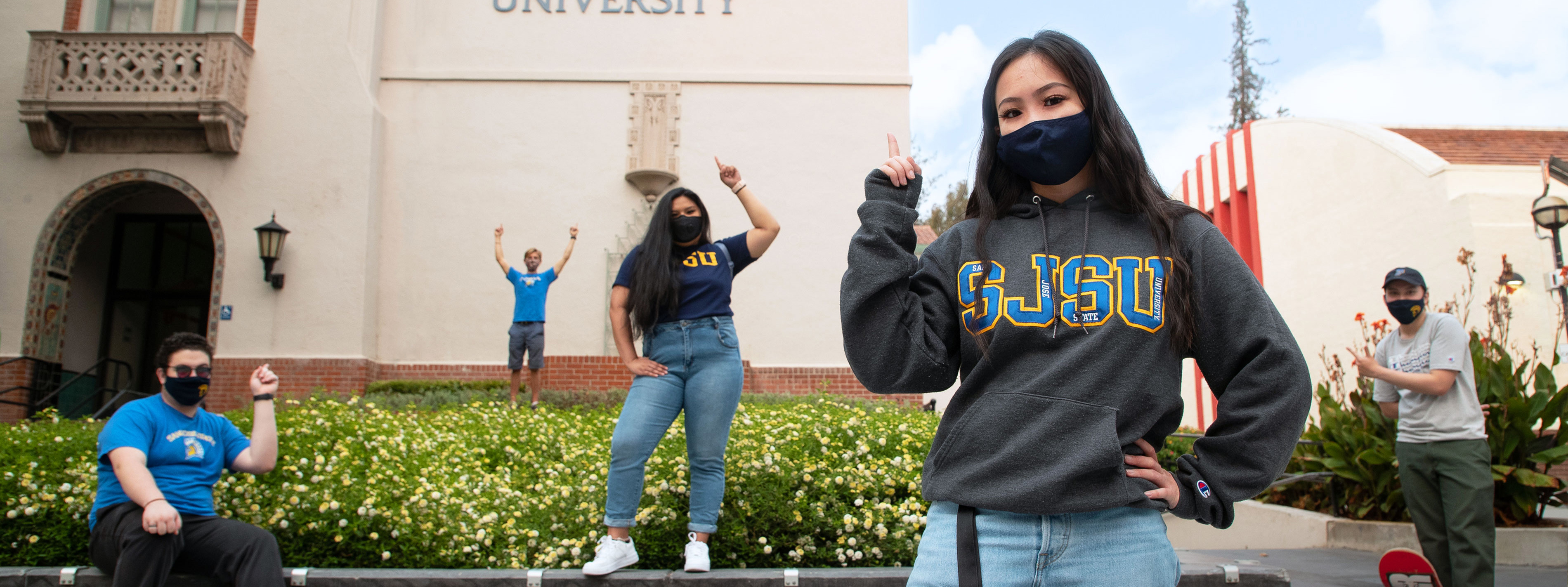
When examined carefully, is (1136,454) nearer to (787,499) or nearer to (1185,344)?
(1185,344)

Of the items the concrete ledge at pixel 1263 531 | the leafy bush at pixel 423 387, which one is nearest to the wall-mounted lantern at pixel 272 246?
the leafy bush at pixel 423 387

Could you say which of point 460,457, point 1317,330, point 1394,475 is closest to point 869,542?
point 460,457

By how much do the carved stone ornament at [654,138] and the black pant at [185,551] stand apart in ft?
33.5

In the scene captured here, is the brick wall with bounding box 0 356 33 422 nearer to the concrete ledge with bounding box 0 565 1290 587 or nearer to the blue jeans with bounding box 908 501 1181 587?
the concrete ledge with bounding box 0 565 1290 587

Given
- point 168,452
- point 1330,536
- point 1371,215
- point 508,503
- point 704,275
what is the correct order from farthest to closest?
point 1371,215, point 1330,536, point 508,503, point 704,275, point 168,452

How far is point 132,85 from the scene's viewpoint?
1275cm

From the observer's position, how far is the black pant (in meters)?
3.78

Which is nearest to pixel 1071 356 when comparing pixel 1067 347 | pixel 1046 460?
pixel 1067 347

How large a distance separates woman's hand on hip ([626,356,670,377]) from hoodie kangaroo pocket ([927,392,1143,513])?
8.58 ft

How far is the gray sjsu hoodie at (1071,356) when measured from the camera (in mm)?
1593

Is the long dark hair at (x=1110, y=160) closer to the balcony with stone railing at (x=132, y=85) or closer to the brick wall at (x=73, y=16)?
the balcony with stone railing at (x=132, y=85)

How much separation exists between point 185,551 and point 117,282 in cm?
1401

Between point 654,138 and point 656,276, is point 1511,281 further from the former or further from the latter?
point 654,138

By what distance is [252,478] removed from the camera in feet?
16.2
